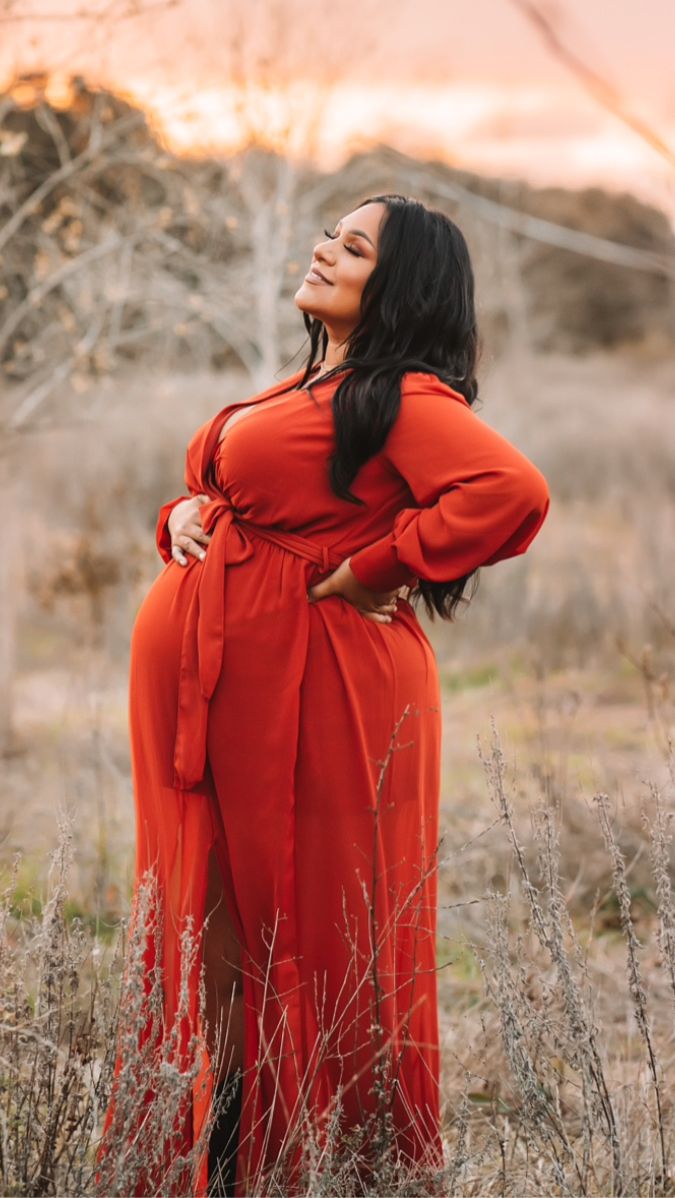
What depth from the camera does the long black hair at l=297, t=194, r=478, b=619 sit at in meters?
2.54

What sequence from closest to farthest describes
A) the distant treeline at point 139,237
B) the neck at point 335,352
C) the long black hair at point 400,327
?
the long black hair at point 400,327
the neck at point 335,352
the distant treeline at point 139,237

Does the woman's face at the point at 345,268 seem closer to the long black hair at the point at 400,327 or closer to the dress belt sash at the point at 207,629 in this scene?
the long black hair at the point at 400,327

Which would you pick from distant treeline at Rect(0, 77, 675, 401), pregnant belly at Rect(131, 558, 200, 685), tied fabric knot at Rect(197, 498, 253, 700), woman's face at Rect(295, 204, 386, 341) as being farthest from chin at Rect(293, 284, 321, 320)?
distant treeline at Rect(0, 77, 675, 401)

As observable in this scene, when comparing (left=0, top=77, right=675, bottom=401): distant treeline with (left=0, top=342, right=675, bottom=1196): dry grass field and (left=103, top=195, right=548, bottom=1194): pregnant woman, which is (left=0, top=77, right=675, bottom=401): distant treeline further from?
(left=103, top=195, right=548, bottom=1194): pregnant woman

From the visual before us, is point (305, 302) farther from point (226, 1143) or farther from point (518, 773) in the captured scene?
point (518, 773)

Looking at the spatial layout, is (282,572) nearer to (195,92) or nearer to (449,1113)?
(449,1113)

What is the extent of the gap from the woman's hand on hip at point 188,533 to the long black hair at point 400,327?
35 centimetres

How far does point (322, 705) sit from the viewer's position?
260cm

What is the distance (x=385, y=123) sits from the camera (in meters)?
10.9

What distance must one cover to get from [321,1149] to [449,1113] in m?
0.83

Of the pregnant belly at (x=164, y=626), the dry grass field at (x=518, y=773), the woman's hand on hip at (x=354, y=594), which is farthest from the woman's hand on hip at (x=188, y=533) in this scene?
the dry grass field at (x=518, y=773)

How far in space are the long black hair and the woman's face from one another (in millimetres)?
18

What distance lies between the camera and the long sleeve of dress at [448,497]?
2453mm

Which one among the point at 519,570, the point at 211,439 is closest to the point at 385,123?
the point at 519,570
